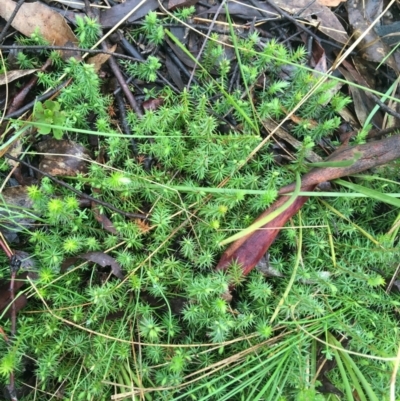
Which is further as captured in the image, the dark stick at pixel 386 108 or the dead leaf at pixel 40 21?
Answer: the dark stick at pixel 386 108

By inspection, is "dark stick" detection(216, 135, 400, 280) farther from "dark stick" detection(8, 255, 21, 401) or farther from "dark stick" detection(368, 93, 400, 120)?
"dark stick" detection(8, 255, 21, 401)

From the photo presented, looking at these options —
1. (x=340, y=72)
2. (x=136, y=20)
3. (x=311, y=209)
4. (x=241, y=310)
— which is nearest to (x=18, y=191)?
(x=136, y=20)

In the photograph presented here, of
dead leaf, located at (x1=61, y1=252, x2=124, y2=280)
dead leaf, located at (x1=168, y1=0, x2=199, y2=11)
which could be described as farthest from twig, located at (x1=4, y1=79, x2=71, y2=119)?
dead leaf, located at (x1=61, y1=252, x2=124, y2=280)

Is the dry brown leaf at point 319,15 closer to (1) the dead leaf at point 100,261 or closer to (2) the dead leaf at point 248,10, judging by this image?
(2) the dead leaf at point 248,10

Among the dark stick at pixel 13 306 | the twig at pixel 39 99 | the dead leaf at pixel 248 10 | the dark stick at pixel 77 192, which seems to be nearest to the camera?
the dark stick at pixel 13 306

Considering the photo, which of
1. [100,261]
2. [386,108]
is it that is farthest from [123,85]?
[386,108]

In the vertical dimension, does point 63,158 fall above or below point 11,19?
below

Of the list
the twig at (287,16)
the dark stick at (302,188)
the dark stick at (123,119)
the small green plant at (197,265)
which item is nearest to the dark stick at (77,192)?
the small green plant at (197,265)

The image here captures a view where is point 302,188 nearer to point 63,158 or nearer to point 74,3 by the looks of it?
point 63,158
